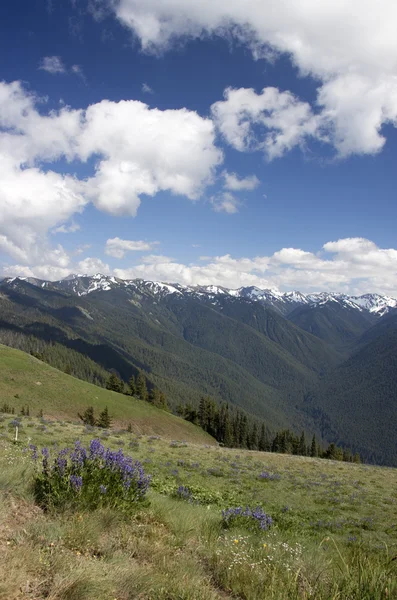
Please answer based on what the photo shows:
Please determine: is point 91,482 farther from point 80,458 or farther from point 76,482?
Result: point 80,458

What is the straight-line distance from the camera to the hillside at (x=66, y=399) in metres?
69.7

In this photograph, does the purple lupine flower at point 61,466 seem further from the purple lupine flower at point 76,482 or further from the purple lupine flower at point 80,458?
the purple lupine flower at point 76,482

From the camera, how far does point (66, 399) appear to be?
75.4m

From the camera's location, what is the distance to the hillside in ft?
229

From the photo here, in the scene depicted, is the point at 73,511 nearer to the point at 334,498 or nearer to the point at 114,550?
the point at 114,550

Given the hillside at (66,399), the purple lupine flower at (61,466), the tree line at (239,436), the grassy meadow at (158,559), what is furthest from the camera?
the tree line at (239,436)

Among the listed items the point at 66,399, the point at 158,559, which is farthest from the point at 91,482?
the point at 66,399

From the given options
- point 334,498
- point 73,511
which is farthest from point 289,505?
point 73,511

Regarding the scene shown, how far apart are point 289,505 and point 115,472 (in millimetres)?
11154

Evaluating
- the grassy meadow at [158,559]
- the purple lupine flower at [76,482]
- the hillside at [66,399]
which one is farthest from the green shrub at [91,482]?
the hillside at [66,399]

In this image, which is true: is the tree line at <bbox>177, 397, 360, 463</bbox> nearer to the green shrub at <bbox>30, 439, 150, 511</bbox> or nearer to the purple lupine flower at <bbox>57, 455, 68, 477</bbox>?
the green shrub at <bbox>30, 439, 150, 511</bbox>

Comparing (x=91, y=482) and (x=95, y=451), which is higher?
(x=95, y=451)

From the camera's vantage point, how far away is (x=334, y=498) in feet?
52.4

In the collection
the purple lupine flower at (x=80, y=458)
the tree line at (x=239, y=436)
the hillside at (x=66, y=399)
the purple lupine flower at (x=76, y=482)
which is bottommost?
the tree line at (x=239, y=436)
